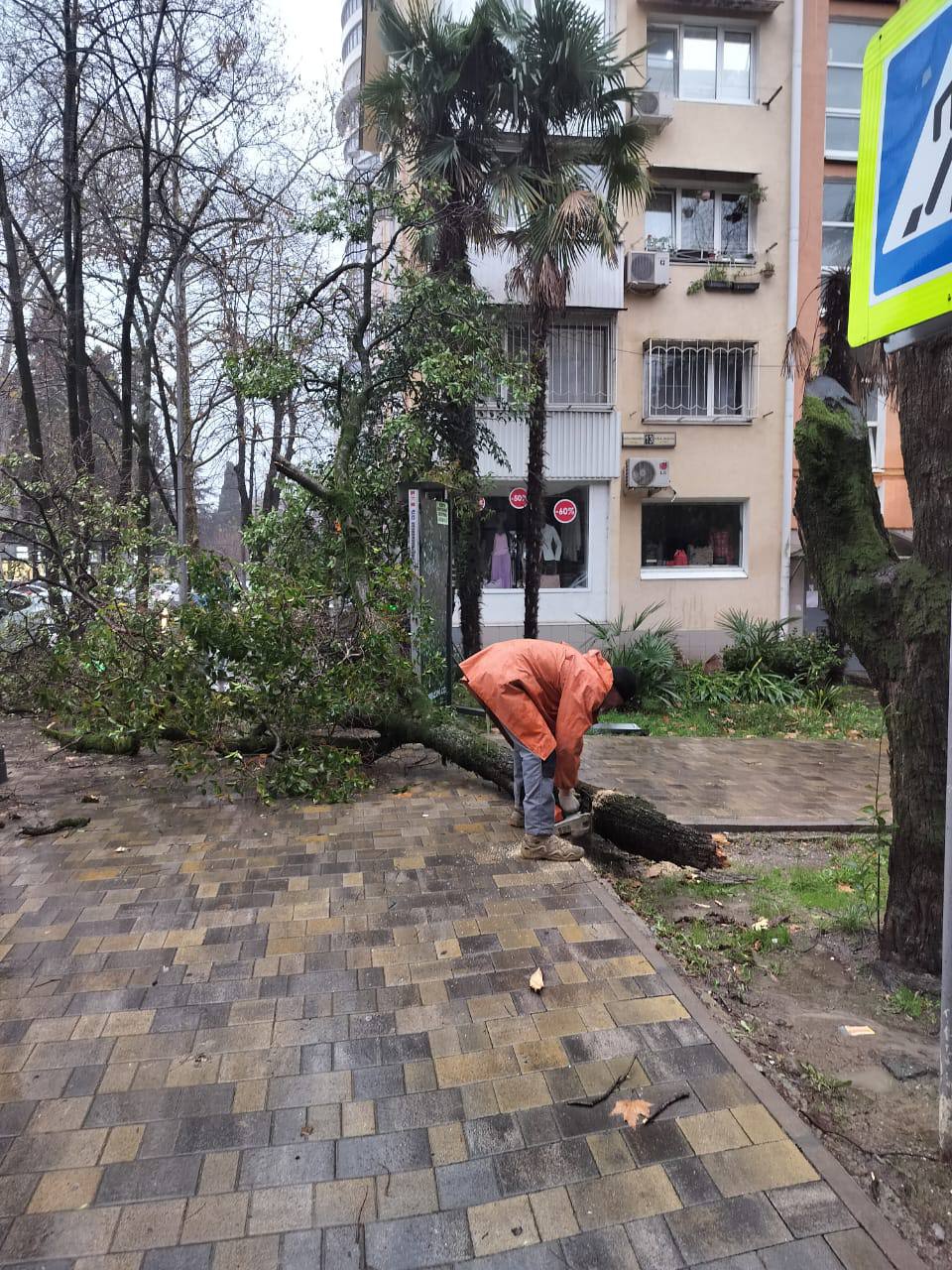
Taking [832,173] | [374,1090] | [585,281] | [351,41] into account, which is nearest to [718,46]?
[832,173]

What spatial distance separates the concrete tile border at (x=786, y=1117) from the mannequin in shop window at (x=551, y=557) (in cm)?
1025

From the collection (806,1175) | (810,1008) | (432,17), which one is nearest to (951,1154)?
(806,1175)

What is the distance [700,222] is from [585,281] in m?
2.90

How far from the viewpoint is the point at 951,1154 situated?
226cm

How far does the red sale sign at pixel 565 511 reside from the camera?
13.8 meters

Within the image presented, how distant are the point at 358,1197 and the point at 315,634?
167 inches

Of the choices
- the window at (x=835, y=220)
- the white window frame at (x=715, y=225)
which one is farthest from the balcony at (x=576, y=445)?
the window at (x=835, y=220)

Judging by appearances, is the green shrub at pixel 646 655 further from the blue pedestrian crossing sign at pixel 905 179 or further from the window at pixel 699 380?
the blue pedestrian crossing sign at pixel 905 179

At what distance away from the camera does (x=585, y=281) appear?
1290 cm

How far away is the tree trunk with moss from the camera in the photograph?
302cm

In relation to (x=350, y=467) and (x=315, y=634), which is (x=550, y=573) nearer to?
(x=350, y=467)

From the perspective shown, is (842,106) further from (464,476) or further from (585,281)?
(464,476)

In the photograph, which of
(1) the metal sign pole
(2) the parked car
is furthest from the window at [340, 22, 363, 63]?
(1) the metal sign pole

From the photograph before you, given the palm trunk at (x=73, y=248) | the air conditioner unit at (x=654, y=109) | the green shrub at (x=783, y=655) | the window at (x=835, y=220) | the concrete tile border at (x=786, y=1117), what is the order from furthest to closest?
the window at (x=835, y=220) < the air conditioner unit at (x=654, y=109) < the green shrub at (x=783, y=655) < the palm trunk at (x=73, y=248) < the concrete tile border at (x=786, y=1117)
